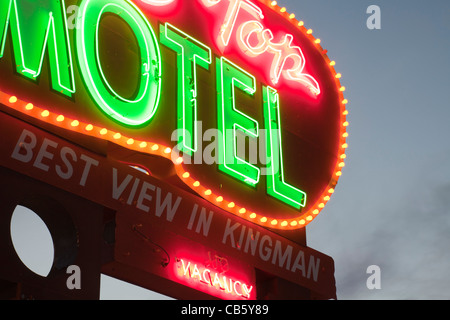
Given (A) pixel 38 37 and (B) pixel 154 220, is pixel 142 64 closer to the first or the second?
(A) pixel 38 37

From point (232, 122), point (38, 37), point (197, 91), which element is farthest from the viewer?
point (232, 122)

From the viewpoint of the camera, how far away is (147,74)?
948cm

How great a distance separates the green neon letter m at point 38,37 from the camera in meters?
8.23

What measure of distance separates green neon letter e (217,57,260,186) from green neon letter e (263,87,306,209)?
0.88 feet

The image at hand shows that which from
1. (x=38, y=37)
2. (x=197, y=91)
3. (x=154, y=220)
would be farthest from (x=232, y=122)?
(x=38, y=37)

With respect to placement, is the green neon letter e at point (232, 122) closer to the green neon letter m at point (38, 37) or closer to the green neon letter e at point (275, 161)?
the green neon letter e at point (275, 161)

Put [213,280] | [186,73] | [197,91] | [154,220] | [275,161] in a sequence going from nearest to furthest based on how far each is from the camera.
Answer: [154,220] → [213,280] → [186,73] → [197,91] → [275,161]

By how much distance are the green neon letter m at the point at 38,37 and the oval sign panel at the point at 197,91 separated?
0.04ft

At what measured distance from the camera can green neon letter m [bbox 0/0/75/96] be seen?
8.23m

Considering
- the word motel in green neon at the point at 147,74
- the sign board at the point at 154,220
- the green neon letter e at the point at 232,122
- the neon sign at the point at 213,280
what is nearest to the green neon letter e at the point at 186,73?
the word motel in green neon at the point at 147,74

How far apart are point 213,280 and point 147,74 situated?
7.66 feet

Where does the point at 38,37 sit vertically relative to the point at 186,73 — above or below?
below

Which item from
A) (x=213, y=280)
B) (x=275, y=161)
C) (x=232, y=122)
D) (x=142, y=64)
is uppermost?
(x=142, y=64)

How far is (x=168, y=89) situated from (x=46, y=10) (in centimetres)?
173
